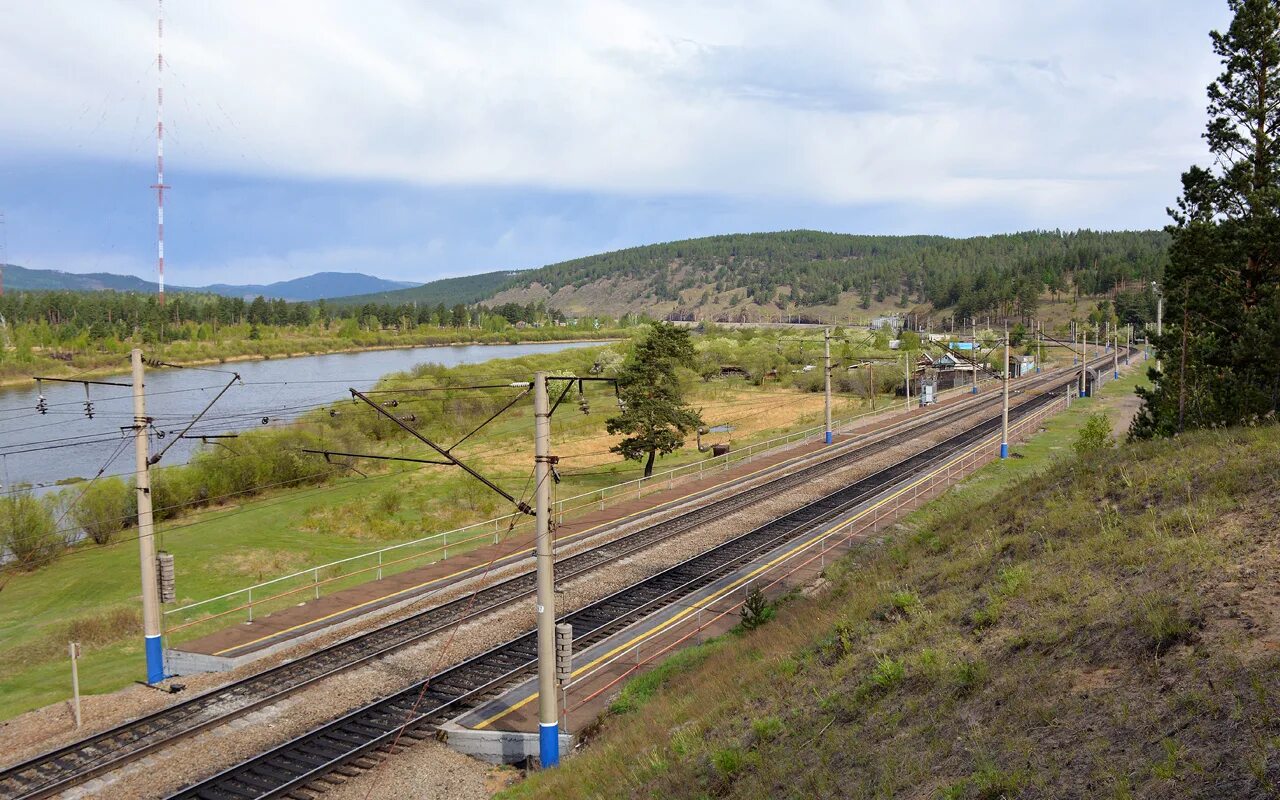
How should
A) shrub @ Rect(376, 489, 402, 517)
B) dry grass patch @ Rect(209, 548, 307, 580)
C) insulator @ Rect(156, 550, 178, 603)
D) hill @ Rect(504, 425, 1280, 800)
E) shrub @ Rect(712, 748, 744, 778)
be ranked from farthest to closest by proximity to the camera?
shrub @ Rect(376, 489, 402, 517), dry grass patch @ Rect(209, 548, 307, 580), insulator @ Rect(156, 550, 178, 603), shrub @ Rect(712, 748, 744, 778), hill @ Rect(504, 425, 1280, 800)

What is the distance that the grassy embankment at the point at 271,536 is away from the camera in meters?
22.3

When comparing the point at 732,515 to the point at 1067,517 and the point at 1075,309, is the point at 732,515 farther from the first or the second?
the point at 1075,309

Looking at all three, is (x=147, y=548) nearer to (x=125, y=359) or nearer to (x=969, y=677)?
(x=969, y=677)

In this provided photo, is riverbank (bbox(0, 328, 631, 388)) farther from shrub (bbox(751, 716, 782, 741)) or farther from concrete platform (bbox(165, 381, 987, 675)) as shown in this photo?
shrub (bbox(751, 716, 782, 741))

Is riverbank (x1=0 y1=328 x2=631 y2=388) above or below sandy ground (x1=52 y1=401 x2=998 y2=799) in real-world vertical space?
above

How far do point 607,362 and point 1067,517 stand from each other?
8787cm

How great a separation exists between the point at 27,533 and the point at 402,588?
1948cm

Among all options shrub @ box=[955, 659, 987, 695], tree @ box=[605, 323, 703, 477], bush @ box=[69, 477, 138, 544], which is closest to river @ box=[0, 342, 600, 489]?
bush @ box=[69, 477, 138, 544]

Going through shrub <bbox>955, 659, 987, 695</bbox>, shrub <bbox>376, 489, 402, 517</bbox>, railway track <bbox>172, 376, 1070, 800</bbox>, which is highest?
shrub <bbox>955, 659, 987, 695</bbox>

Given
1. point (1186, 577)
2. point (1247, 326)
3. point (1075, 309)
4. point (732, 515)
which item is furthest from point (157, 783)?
point (1075, 309)

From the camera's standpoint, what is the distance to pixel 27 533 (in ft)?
112

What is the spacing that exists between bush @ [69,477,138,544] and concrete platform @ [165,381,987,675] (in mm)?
17419

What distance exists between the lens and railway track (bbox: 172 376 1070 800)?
47.9 ft

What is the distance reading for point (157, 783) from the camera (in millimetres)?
14422
